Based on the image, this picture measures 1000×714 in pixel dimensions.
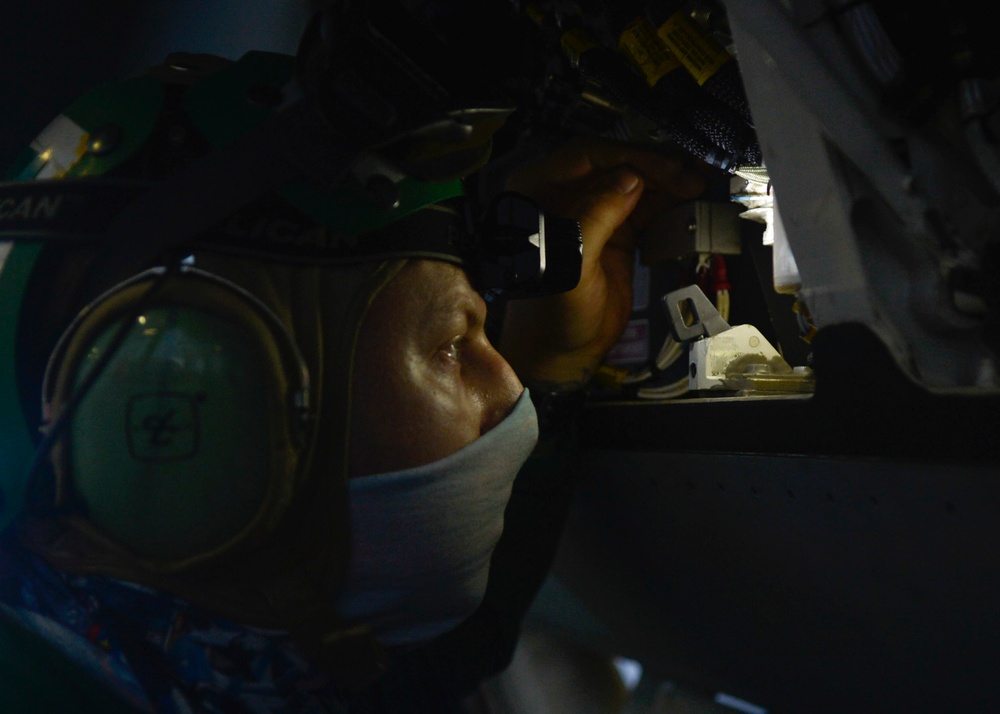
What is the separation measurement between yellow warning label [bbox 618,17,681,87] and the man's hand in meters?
0.30

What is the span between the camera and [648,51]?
0.96 m

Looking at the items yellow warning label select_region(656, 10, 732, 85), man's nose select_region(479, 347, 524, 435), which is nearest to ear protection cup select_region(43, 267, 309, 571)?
man's nose select_region(479, 347, 524, 435)

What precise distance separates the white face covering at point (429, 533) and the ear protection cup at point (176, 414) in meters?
0.13

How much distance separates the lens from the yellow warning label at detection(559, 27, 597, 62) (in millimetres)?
1107

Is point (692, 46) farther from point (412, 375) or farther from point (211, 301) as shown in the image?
point (211, 301)

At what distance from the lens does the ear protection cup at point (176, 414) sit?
2.35 feet

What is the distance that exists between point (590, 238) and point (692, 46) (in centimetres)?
42

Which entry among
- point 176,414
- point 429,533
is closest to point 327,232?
point 176,414

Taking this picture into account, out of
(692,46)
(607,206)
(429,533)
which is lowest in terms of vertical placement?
(429,533)

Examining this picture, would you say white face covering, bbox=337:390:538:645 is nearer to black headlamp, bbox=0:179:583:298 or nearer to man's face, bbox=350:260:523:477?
man's face, bbox=350:260:523:477

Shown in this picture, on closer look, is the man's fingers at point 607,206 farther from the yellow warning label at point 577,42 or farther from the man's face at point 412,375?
the man's face at point 412,375

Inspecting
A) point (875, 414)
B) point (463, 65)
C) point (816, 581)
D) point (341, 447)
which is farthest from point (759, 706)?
point (463, 65)

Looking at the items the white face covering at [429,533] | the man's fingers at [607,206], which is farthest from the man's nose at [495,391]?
the man's fingers at [607,206]

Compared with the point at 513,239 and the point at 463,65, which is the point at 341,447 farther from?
the point at 463,65
